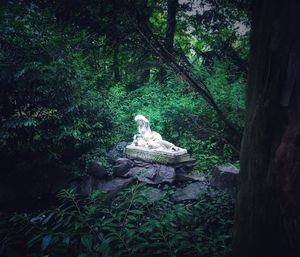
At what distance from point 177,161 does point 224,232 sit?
10.7ft

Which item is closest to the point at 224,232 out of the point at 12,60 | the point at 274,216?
the point at 274,216

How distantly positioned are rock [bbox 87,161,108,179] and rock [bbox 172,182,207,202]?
2.02 meters

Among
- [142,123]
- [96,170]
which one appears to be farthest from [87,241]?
[142,123]

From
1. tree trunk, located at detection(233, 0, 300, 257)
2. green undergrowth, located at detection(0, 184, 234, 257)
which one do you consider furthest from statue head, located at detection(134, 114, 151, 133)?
tree trunk, located at detection(233, 0, 300, 257)

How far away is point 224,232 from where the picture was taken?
3840 millimetres

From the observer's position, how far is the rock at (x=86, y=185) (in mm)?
6590

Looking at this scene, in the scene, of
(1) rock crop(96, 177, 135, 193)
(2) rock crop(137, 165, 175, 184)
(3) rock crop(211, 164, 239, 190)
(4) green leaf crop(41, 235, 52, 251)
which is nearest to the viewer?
(4) green leaf crop(41, 235, 52, 251)

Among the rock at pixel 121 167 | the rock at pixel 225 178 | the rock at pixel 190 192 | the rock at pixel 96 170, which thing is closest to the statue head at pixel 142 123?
the rock at pixel 121 167

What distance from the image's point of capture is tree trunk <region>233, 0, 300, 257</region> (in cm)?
157

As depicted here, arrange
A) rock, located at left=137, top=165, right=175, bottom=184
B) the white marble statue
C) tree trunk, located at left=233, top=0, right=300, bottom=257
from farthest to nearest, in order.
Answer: the white marble statue < rock, located at left=137, top=165, right=175, bottom=184 < tree trunk, located at left=233, top=0, right=300, bottom=257

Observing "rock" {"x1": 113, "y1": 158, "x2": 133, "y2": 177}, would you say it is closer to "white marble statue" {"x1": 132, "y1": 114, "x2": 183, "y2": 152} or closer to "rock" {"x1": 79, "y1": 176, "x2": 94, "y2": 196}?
"rock" {"x1": 79, "y1": 176, "x2": 94, "y2": 196}

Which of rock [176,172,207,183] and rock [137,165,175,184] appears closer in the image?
rock [137,165,175,184]

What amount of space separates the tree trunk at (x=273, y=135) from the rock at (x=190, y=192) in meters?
3.84

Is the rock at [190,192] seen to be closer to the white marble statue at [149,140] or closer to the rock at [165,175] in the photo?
the rock at [165,175]
